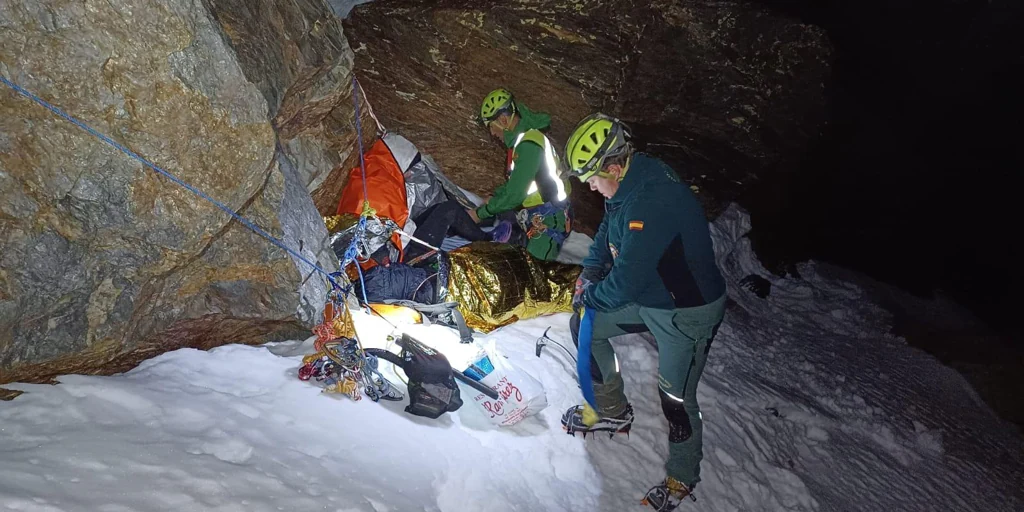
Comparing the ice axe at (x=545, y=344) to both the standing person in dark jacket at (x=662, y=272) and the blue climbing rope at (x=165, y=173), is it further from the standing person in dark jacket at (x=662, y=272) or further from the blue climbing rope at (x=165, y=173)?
the blue climbing rope at (x=165, y=173)

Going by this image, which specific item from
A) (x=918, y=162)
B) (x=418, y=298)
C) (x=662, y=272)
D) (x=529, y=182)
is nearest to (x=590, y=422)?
(x=662, y=272)

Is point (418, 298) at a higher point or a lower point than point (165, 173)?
lower

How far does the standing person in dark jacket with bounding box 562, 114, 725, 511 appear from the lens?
2.95 m

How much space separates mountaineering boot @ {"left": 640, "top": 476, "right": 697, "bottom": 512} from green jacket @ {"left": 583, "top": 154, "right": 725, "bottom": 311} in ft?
3.99

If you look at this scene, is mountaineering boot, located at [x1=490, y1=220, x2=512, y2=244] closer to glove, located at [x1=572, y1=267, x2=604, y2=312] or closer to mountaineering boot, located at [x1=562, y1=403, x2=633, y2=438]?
glove, located at [x1=572, y1=267, x2=604, y2=312]

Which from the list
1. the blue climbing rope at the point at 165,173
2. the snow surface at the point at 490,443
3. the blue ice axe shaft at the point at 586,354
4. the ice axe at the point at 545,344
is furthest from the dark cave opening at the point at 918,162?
the blue climbing rope at the point at 165,173

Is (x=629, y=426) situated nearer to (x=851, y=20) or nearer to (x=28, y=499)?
(x=28, y=499)

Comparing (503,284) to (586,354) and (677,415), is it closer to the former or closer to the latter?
(586,354)

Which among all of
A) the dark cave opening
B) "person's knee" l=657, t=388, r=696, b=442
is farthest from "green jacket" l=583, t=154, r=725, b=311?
the dark cave opening

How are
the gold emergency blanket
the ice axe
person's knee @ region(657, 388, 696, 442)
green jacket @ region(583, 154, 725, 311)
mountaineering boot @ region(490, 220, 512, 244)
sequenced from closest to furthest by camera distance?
green jacket @ region(583, 154, 725, 311), person's knee @ region(657, 388, 696, 442), the ice axe, the gold emergency blanket, mountaineering boot @ region(490, 220, 512, 244)

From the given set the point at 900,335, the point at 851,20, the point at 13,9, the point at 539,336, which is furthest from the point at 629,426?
the point at 851,20

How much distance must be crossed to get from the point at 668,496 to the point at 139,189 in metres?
3.56

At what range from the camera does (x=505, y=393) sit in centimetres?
361

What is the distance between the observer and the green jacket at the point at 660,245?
2930 millimetres
